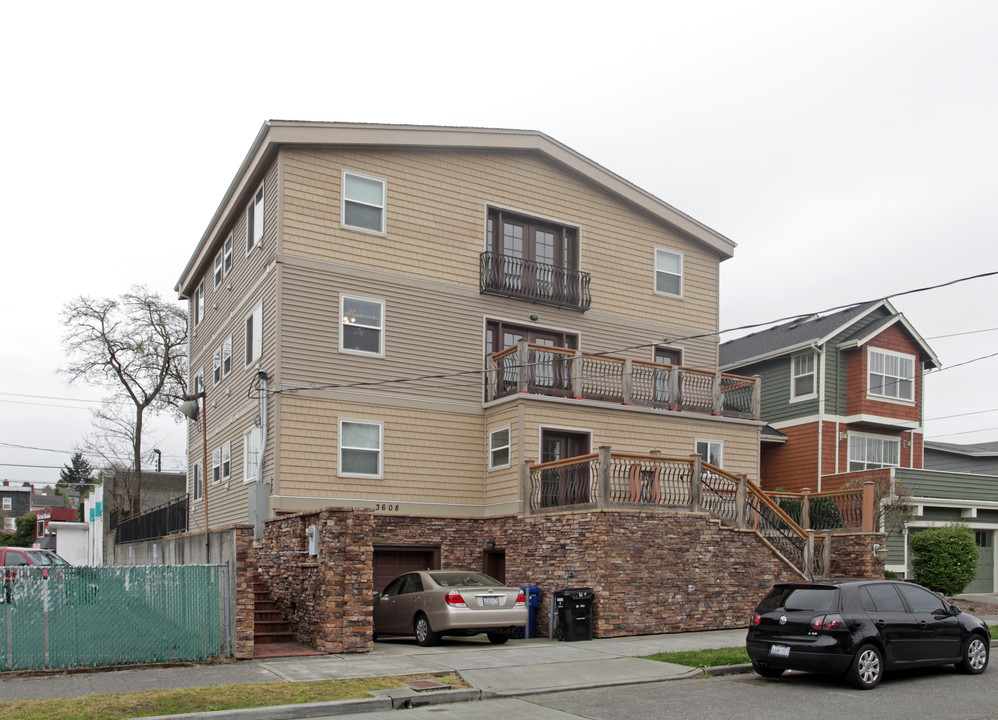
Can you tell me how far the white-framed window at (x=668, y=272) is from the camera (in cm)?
2714

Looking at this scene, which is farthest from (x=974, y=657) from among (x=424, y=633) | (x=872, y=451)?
(x=872, y=451)

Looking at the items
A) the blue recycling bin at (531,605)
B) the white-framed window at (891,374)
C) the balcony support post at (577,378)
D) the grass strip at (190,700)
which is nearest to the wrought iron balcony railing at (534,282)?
the balcony support post at (577,378)

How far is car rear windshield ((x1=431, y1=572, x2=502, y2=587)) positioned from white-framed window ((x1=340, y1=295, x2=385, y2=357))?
20.7ft

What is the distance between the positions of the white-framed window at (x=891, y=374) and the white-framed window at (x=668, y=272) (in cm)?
896

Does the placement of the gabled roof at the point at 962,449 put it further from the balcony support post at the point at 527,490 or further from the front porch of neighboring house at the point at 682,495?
the balcony support post at the point at 527,490

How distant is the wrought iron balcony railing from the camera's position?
24.1 m

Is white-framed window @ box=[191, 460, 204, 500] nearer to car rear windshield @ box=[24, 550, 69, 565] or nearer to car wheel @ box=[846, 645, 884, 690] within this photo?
car rear windshield @ box=[24, 550, 69, 565]

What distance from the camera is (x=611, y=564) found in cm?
1858

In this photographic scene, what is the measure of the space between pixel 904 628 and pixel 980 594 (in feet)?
65.6

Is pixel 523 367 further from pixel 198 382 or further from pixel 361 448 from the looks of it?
pixel 198 382

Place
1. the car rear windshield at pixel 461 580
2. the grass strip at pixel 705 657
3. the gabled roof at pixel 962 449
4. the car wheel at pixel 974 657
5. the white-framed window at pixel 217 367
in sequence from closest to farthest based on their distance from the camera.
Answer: the car wheel at pixel 974 657 < the grass strip at pixel 705 657 < the car rear windshield at pixel 461 580 < the white-framed window at pixel 217 367 < the gabled roof at pixel 962 449

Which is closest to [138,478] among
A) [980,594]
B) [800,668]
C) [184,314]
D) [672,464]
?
[184,314]

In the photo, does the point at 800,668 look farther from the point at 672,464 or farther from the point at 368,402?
the point at 368,402

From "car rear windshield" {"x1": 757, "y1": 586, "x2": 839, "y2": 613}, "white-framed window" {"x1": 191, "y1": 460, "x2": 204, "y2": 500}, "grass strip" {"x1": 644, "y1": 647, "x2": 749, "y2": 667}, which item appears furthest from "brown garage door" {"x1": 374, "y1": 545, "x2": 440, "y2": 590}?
"car rear windshield" {"x1": 757, "y1": 586, "x2": 839, "y2": 613}
